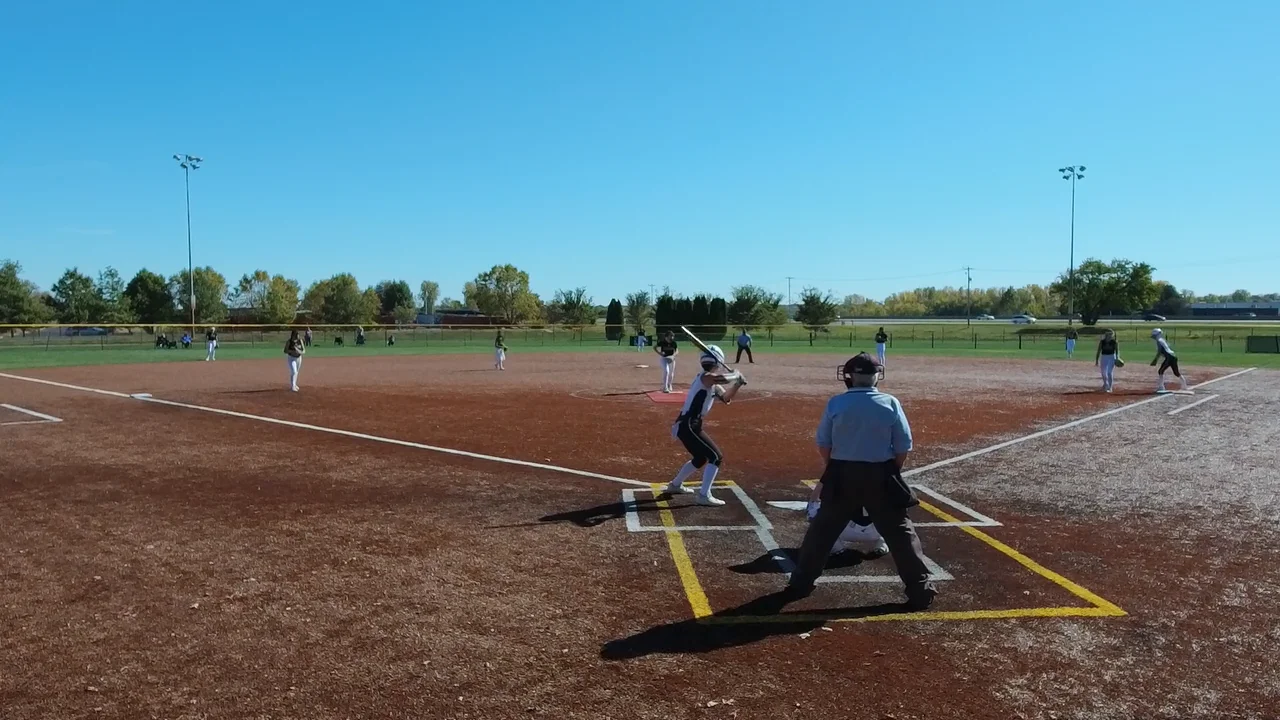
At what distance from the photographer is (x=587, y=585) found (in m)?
6.79

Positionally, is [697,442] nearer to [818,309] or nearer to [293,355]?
[293,355]

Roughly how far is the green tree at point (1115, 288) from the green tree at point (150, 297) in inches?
4739

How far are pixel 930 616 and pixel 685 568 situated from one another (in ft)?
6.93

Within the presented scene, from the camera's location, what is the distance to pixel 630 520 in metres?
9.00

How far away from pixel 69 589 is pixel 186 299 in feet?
393

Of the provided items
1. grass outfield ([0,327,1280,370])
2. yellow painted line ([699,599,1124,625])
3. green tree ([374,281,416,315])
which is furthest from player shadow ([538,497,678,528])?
green tree ([374,281,416,315])

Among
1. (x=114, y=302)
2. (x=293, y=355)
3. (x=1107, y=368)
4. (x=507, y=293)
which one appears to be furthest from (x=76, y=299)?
(x=1107, y=368)

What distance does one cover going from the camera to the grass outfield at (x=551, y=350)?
4069 centimetres

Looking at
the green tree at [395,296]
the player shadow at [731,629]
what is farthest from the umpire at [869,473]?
the green tree at [395,296]

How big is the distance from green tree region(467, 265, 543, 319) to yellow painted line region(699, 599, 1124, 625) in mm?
114125

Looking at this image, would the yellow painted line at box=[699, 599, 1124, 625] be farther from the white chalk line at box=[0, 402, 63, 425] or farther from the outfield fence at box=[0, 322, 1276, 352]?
the outfield fence at box=[0, 322, 1276, 352]

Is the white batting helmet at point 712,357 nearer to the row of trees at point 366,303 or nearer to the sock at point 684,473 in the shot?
the sock at point 684,473

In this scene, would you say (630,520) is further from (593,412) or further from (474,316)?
(474,316)

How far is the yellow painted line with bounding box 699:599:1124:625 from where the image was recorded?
5.96m
